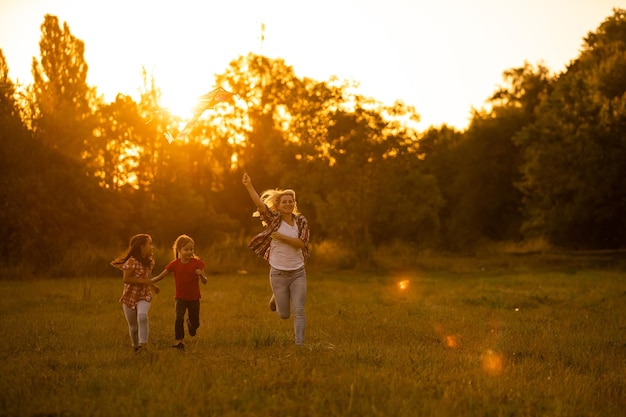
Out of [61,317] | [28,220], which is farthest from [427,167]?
[61,317]

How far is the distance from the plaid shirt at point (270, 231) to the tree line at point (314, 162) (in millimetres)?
7907

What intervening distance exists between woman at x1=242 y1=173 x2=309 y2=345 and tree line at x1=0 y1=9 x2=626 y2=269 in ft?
26.0

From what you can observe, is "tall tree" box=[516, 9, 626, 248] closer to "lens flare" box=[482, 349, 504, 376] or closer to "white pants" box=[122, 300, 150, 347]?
"lens flare" box=[482, 349, 504, 376]

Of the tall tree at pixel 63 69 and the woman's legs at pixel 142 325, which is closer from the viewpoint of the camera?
the woman's legs at pixel 142 325

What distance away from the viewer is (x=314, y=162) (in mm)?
35156

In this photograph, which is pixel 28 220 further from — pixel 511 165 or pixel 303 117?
pixel 511 165

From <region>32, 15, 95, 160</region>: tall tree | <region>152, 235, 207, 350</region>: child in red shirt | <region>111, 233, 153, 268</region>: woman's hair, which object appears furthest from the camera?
<region>32, 15, 95, 160</region>: tall tree

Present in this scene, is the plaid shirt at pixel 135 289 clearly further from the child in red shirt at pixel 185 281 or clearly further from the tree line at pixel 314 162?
the tree line at pixel 314 162

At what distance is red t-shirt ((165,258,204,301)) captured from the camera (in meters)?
11.5

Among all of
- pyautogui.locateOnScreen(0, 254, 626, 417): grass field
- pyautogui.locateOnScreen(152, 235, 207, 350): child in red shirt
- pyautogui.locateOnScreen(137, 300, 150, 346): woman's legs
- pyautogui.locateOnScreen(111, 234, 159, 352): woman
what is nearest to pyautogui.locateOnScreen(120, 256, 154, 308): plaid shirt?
pyautogui.locateOnScreen(111, 234, 159, 352): woman

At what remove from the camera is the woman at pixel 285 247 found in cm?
1093

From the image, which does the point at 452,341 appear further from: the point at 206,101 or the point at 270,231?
the point at 206,101

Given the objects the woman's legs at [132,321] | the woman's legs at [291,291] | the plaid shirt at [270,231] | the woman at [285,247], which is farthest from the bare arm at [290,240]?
the woman's legs at [132,321]

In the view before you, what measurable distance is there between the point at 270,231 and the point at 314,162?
79.7 ft
